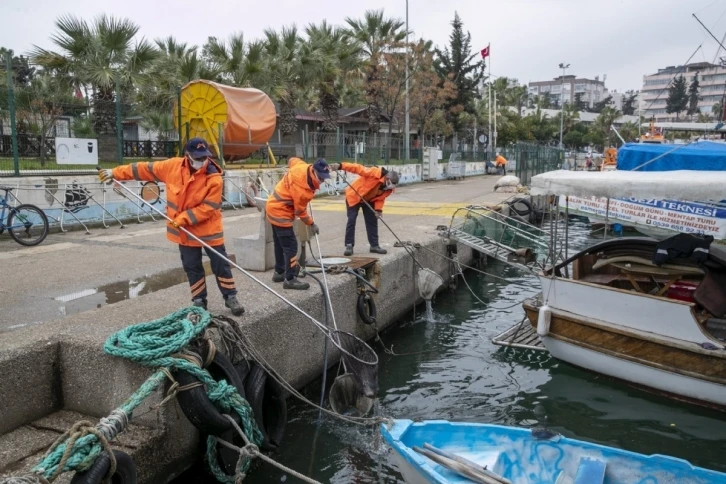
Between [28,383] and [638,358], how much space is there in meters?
6.37

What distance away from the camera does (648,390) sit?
22.3 ft

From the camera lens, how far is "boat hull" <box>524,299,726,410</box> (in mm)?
6184

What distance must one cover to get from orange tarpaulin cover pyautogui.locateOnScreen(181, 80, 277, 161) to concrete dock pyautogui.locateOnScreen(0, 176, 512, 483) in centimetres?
570

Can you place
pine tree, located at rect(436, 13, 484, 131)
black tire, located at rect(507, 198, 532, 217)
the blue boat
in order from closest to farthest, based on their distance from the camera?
the blue boat
black tire, located at rect(507, 198, 532, 217)
pine tree, located at rect(436, 13, 484, 131)

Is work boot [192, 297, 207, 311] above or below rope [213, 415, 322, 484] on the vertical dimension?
above

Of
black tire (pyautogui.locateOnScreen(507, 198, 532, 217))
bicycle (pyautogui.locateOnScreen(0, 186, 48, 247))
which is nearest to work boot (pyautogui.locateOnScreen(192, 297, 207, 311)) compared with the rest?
bicycle (pyautogui.locateOnScreen(0, 186, 48, 247))

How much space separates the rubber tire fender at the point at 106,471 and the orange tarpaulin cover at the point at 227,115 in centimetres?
1371

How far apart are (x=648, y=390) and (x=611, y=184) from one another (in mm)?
2577

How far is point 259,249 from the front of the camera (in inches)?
303

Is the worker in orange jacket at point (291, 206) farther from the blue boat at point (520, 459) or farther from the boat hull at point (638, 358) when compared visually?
the boat hull at point (638, 358)

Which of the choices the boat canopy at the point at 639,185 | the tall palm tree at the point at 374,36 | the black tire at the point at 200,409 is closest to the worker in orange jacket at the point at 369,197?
the boat canopy at the point at 639,185

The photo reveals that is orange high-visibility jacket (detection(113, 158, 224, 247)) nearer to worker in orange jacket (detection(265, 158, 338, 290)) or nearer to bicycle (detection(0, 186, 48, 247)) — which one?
worker in orange jacket (detection(265, 158, 338, 290))

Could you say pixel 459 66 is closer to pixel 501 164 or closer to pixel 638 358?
pixel 501 164

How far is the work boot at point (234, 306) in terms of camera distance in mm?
5578
